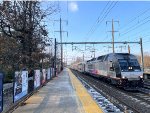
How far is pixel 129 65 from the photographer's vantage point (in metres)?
29.2

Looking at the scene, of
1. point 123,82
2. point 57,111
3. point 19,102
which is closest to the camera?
point 57,111

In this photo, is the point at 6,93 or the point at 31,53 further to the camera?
the point at 31,53

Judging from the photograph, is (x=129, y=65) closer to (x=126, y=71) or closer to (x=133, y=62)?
(x=133, y=62)

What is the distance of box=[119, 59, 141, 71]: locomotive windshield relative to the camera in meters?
28.9

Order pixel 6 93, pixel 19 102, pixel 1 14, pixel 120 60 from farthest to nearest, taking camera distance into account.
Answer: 1. pixel 120 60
2. pixel 1 14
3. pixel 6 93
4. pixel 19 102

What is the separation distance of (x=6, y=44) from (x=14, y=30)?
1.03 metres

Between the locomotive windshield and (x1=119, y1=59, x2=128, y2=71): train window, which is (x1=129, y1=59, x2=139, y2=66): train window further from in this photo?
(x1=119, y1=59, x2=128, y2=71): train window

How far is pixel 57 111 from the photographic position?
45.1 ft

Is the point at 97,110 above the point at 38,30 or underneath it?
underneath

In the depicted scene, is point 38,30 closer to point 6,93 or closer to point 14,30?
point 14,30

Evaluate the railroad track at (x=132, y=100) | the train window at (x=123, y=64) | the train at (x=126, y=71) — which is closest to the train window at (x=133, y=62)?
the train at (x=126, y=71)

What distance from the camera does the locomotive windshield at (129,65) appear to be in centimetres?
2889

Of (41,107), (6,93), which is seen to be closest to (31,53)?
(6,93)

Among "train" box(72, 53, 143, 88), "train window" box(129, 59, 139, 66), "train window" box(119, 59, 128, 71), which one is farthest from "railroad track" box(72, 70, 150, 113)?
"train window" box(129, 59, 139, 66)
